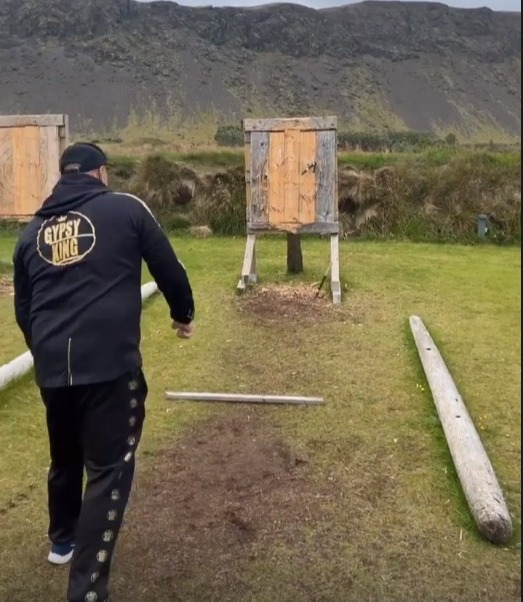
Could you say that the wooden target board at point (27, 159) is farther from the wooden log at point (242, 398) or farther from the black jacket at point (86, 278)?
the black jacket at point (86, 278)

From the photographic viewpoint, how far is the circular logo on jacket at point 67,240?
239 cm

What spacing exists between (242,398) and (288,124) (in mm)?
4762

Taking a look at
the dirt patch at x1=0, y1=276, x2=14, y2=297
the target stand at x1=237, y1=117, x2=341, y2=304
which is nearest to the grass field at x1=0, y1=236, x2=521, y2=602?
the dirt patch at x1=0, y1=276, x2=14, y2=297

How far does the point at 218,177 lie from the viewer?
14250 mm

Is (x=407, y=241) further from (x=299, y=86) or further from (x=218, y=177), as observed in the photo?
(x=299, y=86)

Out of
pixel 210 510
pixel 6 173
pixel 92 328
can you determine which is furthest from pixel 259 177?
pixel 92 328

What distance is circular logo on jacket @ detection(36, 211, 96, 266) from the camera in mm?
2389

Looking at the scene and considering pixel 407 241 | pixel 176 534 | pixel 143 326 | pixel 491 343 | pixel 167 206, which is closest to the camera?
pixel 176 534

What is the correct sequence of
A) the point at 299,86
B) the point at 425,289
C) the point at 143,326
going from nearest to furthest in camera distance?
1. the point at 143,326
2. the point at 425,289
3. the point at 299,86

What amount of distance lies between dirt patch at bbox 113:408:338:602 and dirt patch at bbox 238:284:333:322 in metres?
2.89

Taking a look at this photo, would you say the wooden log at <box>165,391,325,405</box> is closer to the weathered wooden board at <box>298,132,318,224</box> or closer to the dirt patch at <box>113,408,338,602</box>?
the dirt patch at <box>113,408,338,602</box>

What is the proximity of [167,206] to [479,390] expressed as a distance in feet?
33.5

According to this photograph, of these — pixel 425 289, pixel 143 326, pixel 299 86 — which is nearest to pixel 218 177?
pixel 425 289

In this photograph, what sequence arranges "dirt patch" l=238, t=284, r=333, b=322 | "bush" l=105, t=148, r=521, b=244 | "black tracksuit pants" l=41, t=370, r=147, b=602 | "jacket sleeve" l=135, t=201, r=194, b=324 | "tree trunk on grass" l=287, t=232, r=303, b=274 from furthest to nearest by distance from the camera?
"bush" l=105, t=148, r=521, b=244 < "tree trunk on grass" l=287, t=232, r=303, b=274 < "dirt patch" l=238, t=284, r=333, b=322 < "jacket sleeve" l=135, t=201, r=194, b=324 < "black tracksuit pants" l=41, t=370, r=147, b=602
